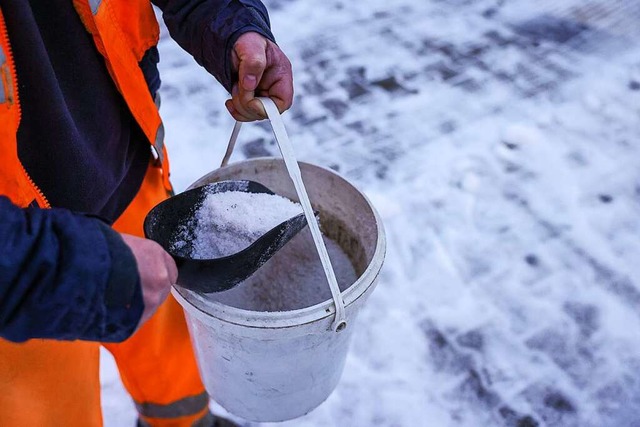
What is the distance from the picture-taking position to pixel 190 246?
972 millimetres

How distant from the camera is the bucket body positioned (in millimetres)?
893

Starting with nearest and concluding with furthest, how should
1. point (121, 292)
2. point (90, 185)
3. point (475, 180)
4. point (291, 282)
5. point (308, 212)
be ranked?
1. point (121, 292)
2. point (308, 212)
3. point (90, 185)
4. point (291, 282)
5. point (475, 180)

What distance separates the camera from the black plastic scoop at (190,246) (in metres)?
0.85

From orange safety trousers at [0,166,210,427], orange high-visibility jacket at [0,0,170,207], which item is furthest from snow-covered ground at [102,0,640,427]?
orange high-visibility jacket at [0,0,170,207]

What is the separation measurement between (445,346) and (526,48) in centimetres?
183

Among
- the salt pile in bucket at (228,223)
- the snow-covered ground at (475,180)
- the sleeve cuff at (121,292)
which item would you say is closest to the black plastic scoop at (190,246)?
the salt pile in bucket at (228,223)

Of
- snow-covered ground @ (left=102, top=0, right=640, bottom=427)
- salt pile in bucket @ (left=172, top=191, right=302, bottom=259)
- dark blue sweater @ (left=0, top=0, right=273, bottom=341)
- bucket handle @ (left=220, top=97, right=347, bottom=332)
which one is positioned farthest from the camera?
snow-covered ground @ (left=102, top=0, right=640, bottom=427)

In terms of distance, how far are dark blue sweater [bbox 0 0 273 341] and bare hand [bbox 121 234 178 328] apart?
0.05 feet

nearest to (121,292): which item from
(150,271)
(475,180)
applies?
(150,271)

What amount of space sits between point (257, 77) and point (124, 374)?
2.48 ft

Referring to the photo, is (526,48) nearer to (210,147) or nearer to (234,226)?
(210,147)

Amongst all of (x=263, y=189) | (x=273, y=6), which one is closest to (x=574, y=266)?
(x=263, y=189)

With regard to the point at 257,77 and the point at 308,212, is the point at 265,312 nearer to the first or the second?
the point at 308,212

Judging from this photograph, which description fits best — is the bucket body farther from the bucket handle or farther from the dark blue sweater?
the dark blue sweater
